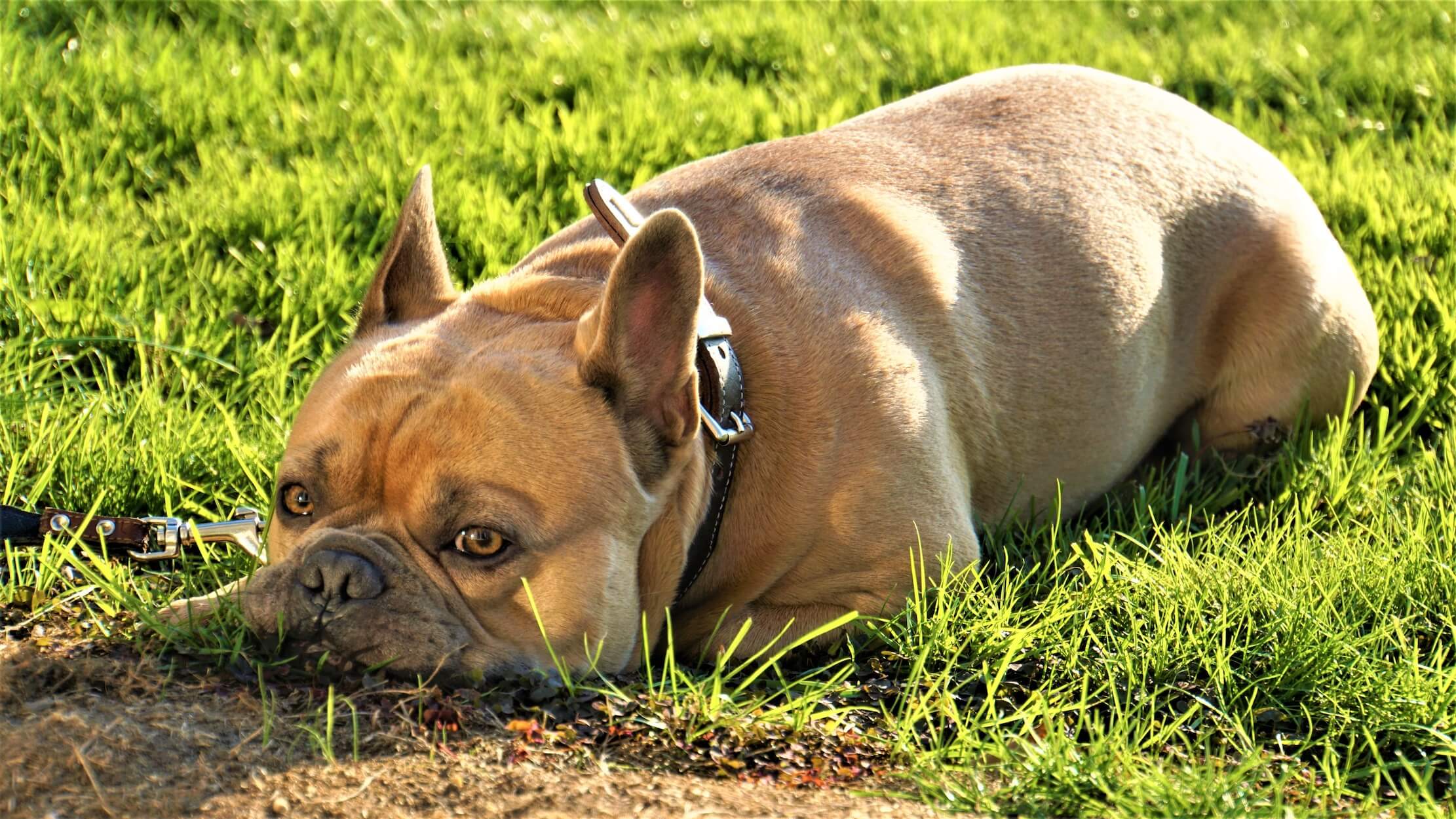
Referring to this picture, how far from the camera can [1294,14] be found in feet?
27.9

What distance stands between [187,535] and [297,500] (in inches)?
24.7

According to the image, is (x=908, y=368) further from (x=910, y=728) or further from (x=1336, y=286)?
(x=1336, y=286)

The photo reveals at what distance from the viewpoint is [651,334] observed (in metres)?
3.29

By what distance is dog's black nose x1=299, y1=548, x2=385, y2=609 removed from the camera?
9.95ft

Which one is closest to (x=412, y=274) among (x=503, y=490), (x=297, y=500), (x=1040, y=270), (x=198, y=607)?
(x=297, y=500)

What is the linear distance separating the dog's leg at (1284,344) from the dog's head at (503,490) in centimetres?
221

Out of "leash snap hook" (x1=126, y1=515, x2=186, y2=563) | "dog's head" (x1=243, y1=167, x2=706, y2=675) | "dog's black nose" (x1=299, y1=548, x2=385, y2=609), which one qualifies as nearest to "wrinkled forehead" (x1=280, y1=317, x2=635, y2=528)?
"dog's head" (x1=243, y1=167, x2=706, y2=675)

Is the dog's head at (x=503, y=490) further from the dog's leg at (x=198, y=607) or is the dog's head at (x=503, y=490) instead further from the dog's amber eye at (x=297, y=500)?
the dog's leg at (x=198, y=607)

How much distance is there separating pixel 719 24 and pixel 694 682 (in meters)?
4.96

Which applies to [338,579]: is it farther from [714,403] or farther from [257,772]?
[714,403]

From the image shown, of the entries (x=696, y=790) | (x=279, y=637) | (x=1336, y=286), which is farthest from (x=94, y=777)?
(x=1336, y=286)

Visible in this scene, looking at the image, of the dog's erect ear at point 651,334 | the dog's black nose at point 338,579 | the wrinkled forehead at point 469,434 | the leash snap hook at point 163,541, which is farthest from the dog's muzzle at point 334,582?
the leash snap hook at point 163,541

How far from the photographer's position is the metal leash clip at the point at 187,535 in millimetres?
3768

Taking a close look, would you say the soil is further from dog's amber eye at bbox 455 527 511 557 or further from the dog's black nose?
dog's amber eye at bbox 455 527 511 557
